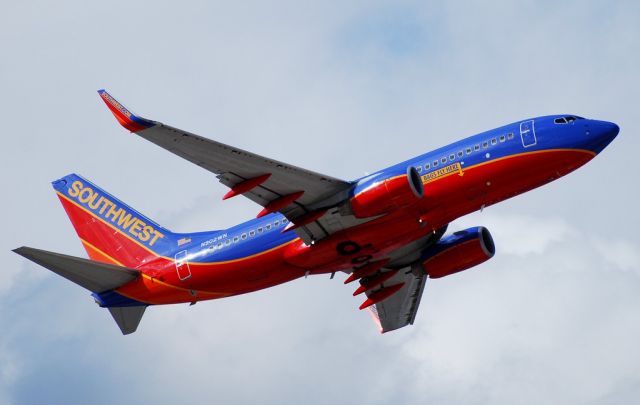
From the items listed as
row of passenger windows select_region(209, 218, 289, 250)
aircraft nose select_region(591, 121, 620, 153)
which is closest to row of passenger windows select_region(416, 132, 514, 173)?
aircraft nose select_region(591, 121, 620, 153)

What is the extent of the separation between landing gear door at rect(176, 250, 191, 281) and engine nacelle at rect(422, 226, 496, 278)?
13334mm

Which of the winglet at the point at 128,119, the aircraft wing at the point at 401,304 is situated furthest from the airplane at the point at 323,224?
the aircraft wing at the point at 401,304

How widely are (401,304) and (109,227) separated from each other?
1766cm

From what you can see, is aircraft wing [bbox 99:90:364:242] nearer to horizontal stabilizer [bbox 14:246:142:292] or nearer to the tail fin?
the tail fin

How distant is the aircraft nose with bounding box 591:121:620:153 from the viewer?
58.4 meters

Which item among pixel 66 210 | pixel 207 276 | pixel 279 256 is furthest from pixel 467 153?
pixel 66 210

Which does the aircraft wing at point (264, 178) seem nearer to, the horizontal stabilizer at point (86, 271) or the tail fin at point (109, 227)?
the tail fin at point (109, 227)

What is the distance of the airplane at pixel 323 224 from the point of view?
56.8 meters

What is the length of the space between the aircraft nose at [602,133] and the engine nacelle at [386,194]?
8909mm

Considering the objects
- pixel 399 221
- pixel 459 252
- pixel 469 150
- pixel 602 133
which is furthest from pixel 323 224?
pixel 602 133

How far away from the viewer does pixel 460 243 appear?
6556cm

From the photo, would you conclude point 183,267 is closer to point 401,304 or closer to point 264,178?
point 264,178

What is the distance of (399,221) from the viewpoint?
58.7 metres

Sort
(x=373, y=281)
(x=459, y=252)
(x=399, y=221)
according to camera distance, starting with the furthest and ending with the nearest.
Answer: (x=373, y=281) → (x=459, y=252) → (x=399, y=221)
